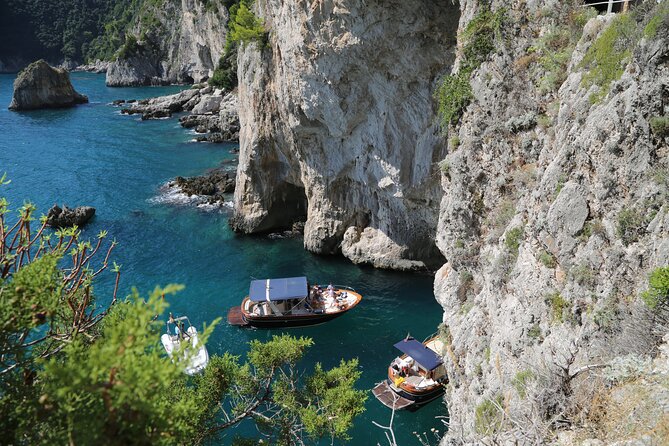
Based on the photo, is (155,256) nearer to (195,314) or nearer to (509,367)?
(195,314)

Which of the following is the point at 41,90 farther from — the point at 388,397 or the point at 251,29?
the point at 388,397

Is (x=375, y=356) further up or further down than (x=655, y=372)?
further down

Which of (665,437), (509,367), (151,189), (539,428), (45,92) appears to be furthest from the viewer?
(45,92)

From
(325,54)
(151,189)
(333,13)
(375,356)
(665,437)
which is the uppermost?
(333,13)

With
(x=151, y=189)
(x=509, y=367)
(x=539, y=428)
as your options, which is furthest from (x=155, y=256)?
(x=539, y=428)

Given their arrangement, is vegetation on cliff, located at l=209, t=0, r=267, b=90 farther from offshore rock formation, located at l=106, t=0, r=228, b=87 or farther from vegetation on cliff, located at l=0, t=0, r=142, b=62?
vegetation on cliff, located at l=0, t=0, r=142, b=62

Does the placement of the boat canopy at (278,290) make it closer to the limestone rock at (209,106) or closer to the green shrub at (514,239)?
the green shrub at (514,239)

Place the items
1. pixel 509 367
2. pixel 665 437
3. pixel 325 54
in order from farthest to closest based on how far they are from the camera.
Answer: pixel 325 54 → pixel 509 367 → pixel 665 437
